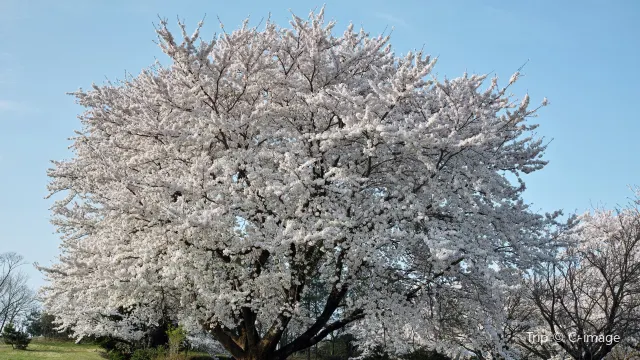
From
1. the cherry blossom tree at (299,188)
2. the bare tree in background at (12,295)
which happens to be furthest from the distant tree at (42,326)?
the cherry blossom tree at (299,188)

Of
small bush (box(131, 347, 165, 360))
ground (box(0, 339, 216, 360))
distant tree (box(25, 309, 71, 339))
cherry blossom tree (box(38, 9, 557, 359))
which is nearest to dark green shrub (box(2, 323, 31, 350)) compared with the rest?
ground (box(0, 339, 216, 360))

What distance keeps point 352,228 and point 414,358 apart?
51.0ft

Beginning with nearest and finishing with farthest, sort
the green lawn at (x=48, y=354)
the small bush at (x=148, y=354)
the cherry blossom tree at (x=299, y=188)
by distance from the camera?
the cherry blossom tree at (x=299, y=188), the small bush at (x=148, y=354), the green lawn at (x=48, y=354)

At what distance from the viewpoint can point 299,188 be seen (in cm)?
1098

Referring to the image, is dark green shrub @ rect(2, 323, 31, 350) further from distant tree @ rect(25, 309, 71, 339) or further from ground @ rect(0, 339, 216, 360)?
distant tree @ rect(25, 309, 71, 339)

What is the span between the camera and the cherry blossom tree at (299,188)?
1102 cm

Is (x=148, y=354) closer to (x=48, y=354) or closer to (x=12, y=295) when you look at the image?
(x=48, y=354)

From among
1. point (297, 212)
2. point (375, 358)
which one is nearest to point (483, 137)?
point (297, 212)

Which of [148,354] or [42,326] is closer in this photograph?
[148,354]

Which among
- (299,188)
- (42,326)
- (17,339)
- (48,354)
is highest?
(299,188)

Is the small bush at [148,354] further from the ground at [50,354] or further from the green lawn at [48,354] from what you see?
the green lawn at [48,354]

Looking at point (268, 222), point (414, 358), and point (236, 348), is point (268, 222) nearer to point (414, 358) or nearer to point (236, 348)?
point (236, 348)

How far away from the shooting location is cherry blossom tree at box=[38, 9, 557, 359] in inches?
434

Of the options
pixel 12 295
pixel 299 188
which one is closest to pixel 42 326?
pixel 12 295
